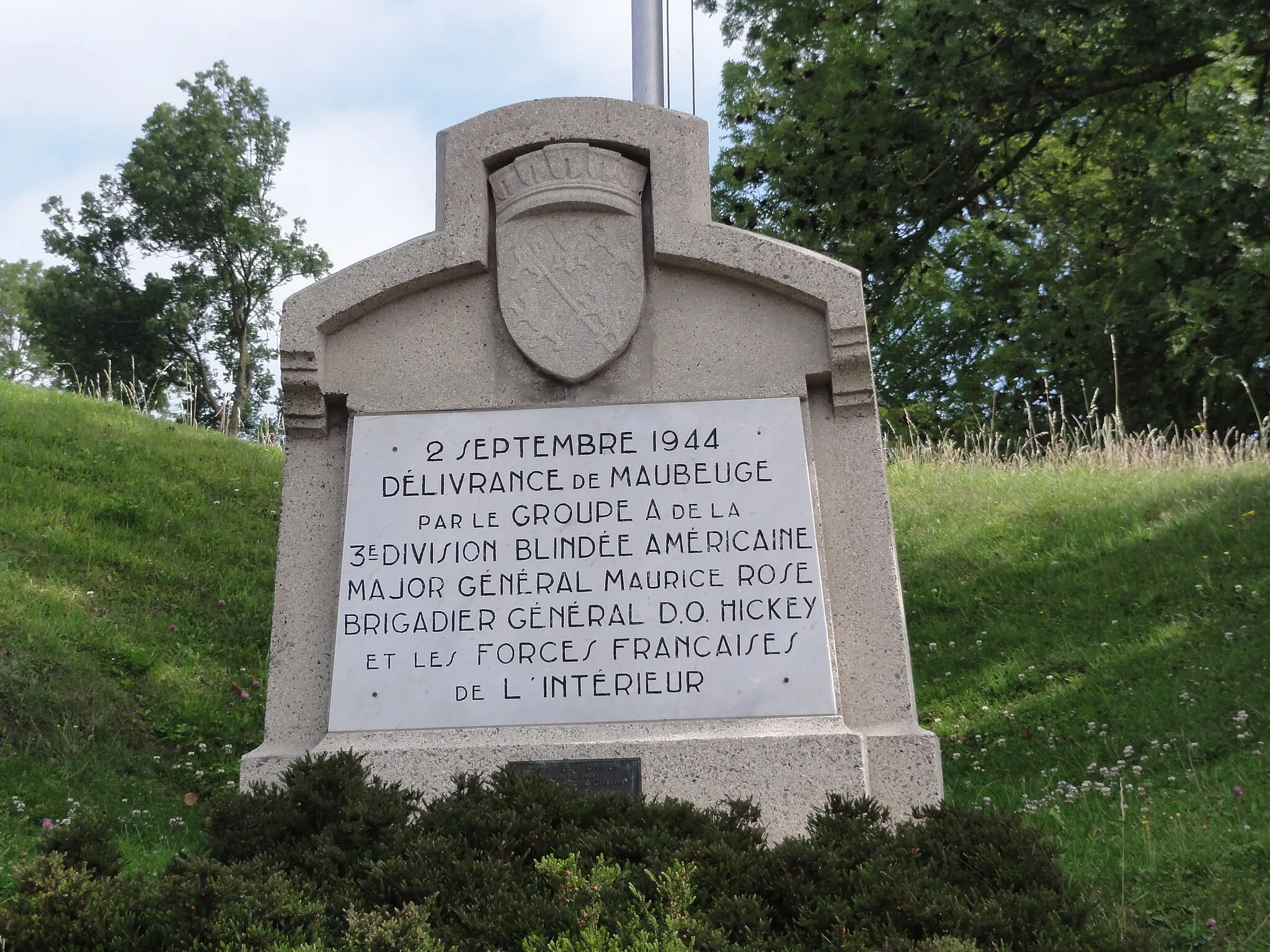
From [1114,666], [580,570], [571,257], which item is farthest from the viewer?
[1114,666]

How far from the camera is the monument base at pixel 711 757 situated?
4504 mm

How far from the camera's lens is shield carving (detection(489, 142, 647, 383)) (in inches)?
203

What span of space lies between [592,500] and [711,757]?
1.09 meters

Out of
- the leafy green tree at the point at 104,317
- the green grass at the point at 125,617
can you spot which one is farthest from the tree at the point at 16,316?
the green grass at the point at 125,617

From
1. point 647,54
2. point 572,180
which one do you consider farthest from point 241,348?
point 572,180

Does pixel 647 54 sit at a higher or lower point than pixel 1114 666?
higher

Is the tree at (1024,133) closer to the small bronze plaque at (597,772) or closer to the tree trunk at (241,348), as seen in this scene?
the small bronze plaque at (597,772)

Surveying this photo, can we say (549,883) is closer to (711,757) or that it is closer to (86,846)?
(86,846)

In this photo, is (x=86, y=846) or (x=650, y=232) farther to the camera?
(x=650, y=232)

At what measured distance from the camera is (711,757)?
455 centimetres

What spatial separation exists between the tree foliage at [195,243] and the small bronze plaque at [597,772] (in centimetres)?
3087

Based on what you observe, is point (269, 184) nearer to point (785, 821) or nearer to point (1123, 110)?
point (1123, 110)

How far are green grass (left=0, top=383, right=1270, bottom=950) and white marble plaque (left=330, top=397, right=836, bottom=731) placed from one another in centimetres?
118

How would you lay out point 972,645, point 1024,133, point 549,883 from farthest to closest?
point 1024,133, point 972,645, point 549,883
